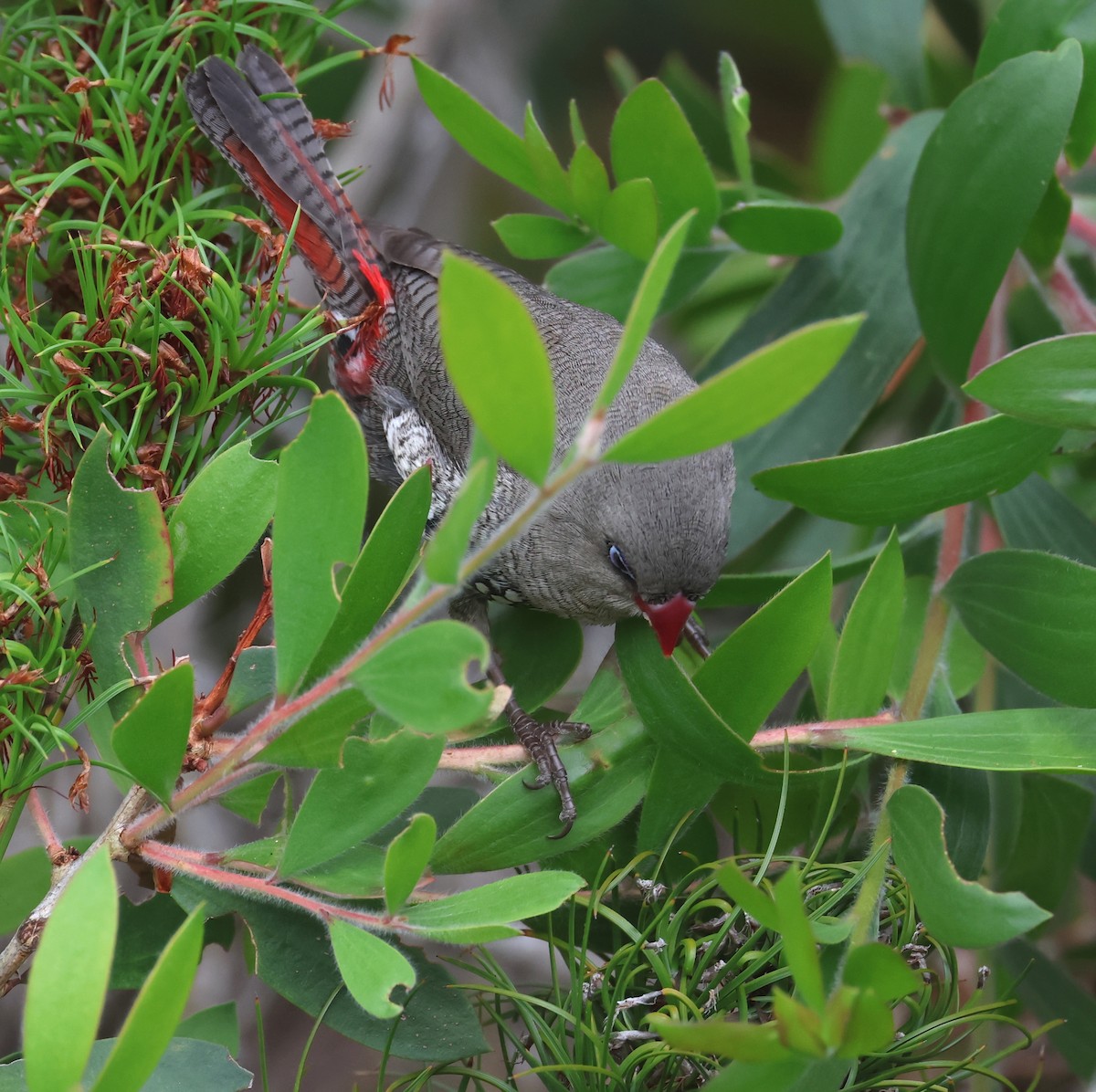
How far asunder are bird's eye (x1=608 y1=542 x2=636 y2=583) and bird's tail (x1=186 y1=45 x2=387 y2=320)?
30.1 inches

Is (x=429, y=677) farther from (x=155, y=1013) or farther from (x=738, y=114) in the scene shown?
(x=738, y=114)

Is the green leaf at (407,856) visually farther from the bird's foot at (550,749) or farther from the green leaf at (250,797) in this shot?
the green leaf at (250,797)

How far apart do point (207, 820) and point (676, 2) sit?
329cm

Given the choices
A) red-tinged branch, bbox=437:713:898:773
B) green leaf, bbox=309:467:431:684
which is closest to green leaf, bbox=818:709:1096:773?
red-tinged branch, bbox=437:713:898:773

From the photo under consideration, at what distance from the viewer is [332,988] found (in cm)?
151

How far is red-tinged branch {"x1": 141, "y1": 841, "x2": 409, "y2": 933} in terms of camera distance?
4.35 feet

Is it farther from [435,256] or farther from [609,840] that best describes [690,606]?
[435,256]

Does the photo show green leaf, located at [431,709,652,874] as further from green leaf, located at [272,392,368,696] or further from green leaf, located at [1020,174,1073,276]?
green leaf, located at [1020,174,1073,276]

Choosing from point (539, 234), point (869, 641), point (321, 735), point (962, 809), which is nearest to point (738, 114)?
point (539, 234)

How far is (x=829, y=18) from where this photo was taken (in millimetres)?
2676

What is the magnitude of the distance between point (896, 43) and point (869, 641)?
1619 mm

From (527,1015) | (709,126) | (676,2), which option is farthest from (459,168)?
(527,1015)

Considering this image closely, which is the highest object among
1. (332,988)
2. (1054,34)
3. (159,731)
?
(1054,34)

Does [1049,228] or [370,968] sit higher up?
[1049,228]
